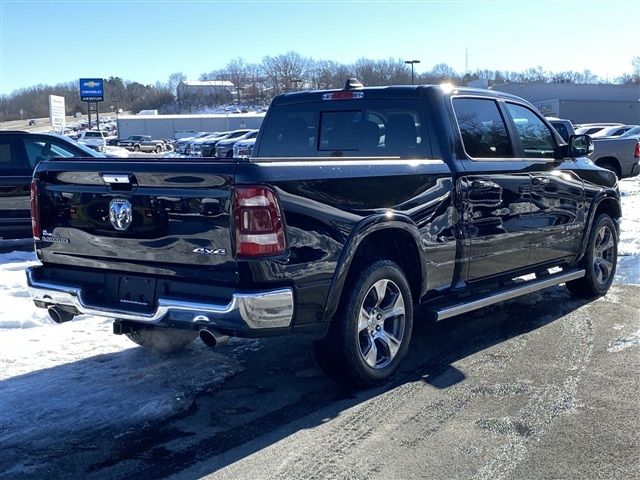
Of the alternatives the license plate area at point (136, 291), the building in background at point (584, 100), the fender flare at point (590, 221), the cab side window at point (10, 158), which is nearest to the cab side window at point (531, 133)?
the fender flare at point (590, 221)

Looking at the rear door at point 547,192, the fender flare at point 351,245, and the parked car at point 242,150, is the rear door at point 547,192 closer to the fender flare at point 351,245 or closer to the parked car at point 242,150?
the fender flare at point 351,245

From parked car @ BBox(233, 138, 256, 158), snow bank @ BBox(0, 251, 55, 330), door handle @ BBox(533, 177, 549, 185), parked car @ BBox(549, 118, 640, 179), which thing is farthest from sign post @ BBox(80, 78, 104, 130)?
door handle @ BBox(533, 177, 549, 185)

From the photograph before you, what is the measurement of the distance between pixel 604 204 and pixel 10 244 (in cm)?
837

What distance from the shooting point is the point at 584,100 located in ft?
223

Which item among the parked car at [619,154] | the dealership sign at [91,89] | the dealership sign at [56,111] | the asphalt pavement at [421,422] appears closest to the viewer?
the asphalt pavement at [421,422]

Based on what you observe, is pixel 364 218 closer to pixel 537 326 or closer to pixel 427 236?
pixel 427 236

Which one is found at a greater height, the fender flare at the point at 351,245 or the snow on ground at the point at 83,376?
the fender flare at the point at 351,245

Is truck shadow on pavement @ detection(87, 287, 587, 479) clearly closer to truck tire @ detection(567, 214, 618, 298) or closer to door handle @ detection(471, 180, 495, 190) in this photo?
truck tire @ detection(567, 214, 618, 298)

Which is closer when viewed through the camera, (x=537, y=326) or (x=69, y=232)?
(x=69, y=232)

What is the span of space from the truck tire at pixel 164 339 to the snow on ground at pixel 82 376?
0.28 ft

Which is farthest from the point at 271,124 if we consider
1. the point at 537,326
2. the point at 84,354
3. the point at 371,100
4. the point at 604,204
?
the point at 604,204

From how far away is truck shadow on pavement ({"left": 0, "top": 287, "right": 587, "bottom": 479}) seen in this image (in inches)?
151

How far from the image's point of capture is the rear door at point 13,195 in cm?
1010

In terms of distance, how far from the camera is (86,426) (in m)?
4.25
